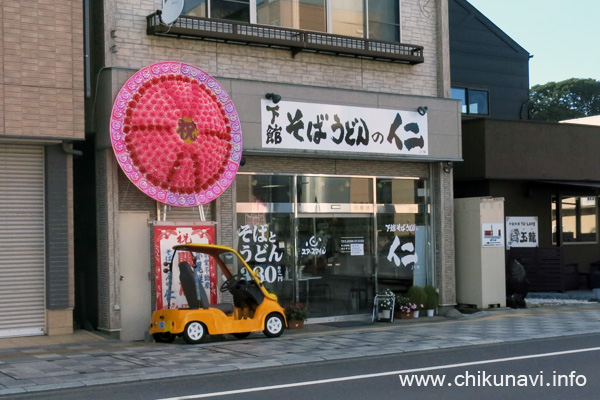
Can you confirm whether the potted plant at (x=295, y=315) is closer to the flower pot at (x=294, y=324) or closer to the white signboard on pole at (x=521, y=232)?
the flower pot at (x=294, y=324)

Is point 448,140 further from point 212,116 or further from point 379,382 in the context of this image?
point 379,382

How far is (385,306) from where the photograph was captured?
18844 mm

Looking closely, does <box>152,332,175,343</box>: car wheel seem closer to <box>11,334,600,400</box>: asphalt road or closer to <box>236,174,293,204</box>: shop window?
<box>11,334,600,400</box>: asphalt road

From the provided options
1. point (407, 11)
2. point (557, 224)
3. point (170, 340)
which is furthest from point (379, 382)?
point (557, 224)

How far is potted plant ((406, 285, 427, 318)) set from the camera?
1942cm

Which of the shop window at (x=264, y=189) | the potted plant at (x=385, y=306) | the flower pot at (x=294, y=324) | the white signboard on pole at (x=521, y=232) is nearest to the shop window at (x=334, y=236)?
the shop window at (x=264, y=189)

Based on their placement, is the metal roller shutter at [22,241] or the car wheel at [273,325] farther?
the car wheel at [273,325]

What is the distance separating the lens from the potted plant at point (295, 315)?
17.3 m

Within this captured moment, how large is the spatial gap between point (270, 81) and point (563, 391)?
32.9 ft

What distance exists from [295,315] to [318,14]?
6.86 meters

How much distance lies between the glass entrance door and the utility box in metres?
2.74

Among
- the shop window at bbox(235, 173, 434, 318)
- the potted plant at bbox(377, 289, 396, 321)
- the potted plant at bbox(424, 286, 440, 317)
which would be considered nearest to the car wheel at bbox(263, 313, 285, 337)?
the shop window at bbox(235, 173, 434, 318)

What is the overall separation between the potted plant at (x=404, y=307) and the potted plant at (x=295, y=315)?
2766 mm

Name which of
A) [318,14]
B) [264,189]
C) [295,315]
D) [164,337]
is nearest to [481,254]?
[295,315]
